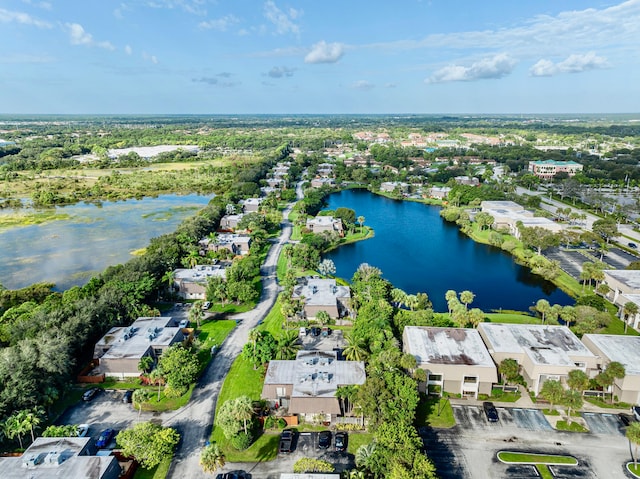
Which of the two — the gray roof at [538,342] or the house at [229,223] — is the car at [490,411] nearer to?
the gray roof at [538,342]

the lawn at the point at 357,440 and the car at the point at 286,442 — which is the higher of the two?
the car at the point at 286,442

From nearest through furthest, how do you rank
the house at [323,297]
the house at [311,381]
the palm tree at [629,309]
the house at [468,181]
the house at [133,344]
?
the house at [311,381]
the house at [133,344]
the palm tree at [629,309]
the house at [323,297]
the house at [468,181]

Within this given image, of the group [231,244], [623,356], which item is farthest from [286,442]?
[231,244]

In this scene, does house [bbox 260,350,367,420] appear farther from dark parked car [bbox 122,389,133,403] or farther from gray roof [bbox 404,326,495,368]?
dark parked car [bbox 122,389,133,403]

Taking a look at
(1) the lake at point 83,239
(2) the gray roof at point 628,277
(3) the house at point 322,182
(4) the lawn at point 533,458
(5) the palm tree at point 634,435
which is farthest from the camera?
(3) the house at point 322,182

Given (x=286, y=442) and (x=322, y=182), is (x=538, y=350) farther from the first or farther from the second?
(x=322, y=182)

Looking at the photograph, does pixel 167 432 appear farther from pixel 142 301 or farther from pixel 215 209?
pixel 215 209

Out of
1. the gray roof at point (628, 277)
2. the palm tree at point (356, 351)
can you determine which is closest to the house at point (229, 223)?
the palm tree at point (356, 351)
